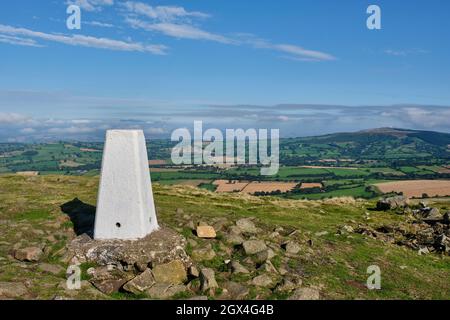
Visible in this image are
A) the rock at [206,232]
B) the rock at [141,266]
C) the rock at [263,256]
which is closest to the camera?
the rock at [141,266]

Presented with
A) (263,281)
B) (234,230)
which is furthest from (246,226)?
(263,281)

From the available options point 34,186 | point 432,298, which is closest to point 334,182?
point 34,186

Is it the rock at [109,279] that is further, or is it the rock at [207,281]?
the rock at [109,279]

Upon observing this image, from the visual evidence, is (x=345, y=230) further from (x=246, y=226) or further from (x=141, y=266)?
(x=141, y=266)

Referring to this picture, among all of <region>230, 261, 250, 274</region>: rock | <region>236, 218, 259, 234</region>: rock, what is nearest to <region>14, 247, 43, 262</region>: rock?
<region>230, 261, 250, 274</region>: rock

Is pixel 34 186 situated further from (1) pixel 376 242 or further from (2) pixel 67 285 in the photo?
(1) pixel 376 242

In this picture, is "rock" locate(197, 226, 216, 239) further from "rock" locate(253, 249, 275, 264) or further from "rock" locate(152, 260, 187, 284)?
"rock" locate(152, 260, 187, 284)

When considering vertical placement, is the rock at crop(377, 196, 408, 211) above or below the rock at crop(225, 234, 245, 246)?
below

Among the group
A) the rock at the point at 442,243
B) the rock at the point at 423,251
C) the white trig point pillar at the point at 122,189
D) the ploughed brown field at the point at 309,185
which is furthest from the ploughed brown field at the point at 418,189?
the white trig point pillar at the point at 122,189

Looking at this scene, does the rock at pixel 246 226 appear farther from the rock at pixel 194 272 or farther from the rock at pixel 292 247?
the rock at pixel 194 272
